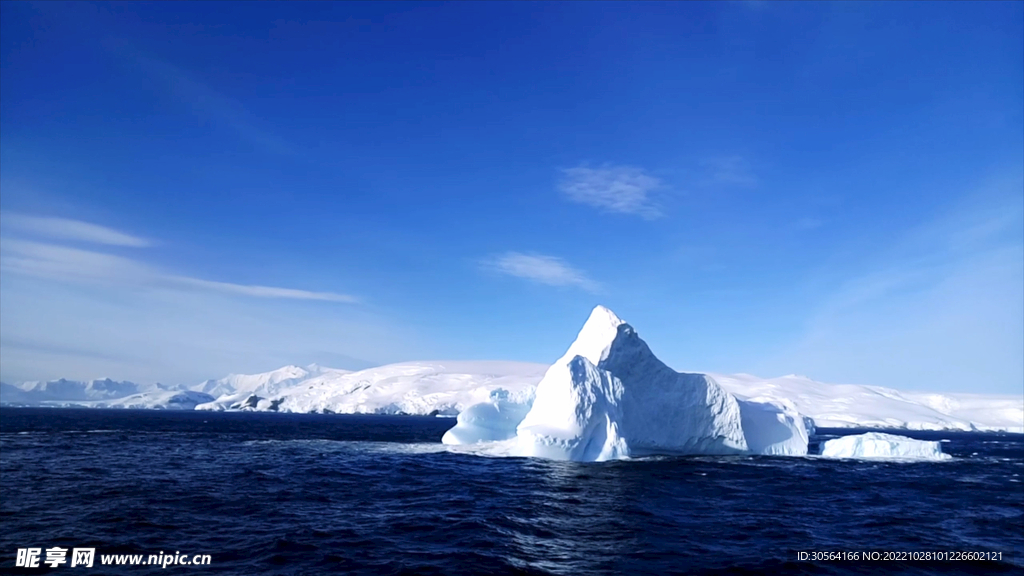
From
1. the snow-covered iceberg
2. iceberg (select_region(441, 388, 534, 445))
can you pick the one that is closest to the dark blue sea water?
iceberg (select_region(441, 388, 534, 445))

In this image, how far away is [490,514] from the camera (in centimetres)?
1736

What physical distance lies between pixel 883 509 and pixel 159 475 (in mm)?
28857

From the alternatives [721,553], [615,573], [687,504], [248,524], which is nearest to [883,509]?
[687,504]

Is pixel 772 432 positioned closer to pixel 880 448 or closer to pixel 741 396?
pixel 880 448

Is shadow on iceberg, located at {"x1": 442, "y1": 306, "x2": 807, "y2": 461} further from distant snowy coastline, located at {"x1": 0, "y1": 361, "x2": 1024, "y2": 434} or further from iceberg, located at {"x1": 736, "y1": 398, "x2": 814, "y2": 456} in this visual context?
distant snowy coastline, located at {"x1": 0, "y1": 361, "x2": 1024, "y2": 434}

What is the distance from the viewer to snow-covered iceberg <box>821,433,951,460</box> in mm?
42469

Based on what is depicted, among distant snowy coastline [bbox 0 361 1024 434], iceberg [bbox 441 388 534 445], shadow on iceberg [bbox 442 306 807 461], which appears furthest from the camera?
distant snowy coastline [bbox 0 361 1024 434]

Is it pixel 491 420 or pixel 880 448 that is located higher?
pixel 491 420

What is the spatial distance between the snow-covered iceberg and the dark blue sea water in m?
11.5

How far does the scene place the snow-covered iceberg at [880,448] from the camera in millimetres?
42469

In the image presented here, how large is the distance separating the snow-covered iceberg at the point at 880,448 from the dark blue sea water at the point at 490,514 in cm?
1149

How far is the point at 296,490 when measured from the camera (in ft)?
68.0

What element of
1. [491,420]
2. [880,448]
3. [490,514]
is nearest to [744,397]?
[880,448]

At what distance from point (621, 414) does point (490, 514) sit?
1849 centimetres
